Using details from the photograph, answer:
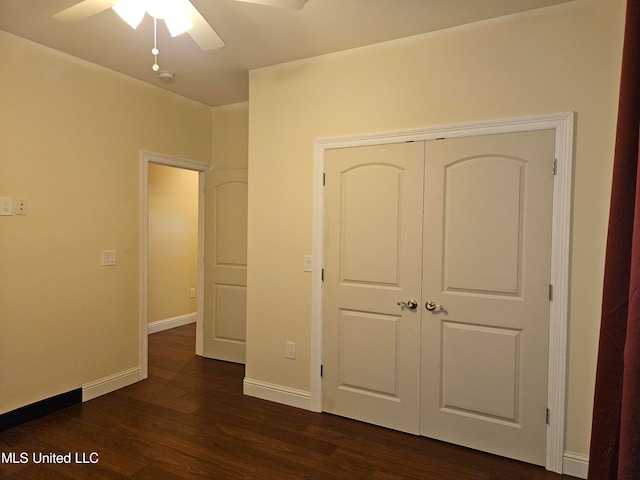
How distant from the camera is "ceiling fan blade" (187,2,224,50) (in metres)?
1.87

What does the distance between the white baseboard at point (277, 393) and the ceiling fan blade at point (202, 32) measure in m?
2.50

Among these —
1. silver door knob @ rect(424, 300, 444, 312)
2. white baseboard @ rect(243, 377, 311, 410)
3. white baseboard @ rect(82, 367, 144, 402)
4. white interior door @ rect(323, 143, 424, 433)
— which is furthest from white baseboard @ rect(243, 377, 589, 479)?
silver door knob @ rect(424, 300, 444, 312)

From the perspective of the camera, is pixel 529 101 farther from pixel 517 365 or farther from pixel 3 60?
pixel 3 60

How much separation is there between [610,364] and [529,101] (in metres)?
1.60

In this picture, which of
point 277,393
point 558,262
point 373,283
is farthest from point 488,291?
point 277,393

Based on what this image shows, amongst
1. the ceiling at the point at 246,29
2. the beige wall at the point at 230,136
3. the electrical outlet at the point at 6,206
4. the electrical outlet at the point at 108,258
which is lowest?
the electrical outlet at the point at 108,258

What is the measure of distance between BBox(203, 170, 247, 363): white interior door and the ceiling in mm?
1234

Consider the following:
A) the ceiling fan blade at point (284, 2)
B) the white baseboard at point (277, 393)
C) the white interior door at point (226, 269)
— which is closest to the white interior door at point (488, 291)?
the white baseboard at point (277, 393)

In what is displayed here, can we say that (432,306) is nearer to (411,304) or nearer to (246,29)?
(411,304)

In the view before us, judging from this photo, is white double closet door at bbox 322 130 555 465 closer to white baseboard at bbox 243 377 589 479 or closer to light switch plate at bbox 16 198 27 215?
white baseboard at bbox 243 377 589 479

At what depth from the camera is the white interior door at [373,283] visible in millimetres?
2701

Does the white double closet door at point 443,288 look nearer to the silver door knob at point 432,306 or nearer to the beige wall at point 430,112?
the silver door knob at point 432,306

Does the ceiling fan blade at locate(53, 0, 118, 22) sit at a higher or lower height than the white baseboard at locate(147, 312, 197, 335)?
higher

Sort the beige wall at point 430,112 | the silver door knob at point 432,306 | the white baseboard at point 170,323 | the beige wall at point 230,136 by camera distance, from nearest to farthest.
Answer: the beige wall at point 430,112 < the silver door knob at point 432,306 < the beige wall at point 230,136 < the white baseboard at point 170,323
